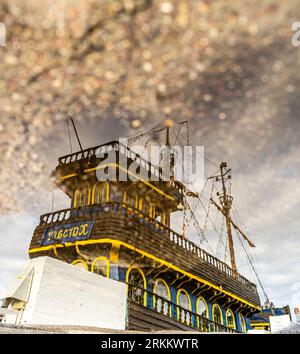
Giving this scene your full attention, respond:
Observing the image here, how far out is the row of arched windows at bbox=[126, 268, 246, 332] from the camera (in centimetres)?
1484

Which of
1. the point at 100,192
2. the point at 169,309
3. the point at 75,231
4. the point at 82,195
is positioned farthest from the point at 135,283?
the point at 82,195

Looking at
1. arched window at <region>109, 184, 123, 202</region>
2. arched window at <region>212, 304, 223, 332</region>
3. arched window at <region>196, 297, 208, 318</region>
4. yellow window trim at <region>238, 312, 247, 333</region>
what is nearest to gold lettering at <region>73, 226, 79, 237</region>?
arched window at <region>109, 184, 123, 202</region>

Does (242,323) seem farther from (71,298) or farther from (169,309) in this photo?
(71,298)

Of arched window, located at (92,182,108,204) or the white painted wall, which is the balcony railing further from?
arched window, located at (92,182,108,204)

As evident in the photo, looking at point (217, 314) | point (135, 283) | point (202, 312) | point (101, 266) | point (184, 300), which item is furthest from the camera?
point (217, 314)

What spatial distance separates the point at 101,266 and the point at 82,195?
4728 mm

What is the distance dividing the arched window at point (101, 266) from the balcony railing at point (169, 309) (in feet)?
3.86

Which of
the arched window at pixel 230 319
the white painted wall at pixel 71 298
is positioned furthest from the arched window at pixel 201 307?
the white painted wall at pixel 71 298

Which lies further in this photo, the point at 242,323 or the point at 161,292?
the point at 242,323

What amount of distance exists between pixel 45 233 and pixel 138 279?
4.73m

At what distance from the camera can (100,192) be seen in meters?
Answer: 17.0

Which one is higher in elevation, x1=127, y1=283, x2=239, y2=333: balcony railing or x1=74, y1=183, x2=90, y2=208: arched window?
x1=74, y1=183, x2=90, y2=208: arched window

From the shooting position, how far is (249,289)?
2336 centimetres
